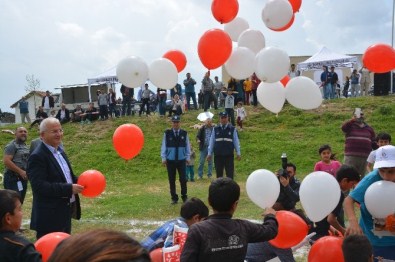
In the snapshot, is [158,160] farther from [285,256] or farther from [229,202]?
[229,202]

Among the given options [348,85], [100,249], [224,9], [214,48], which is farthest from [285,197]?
[348,85]

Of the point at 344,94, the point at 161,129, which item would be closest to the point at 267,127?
the point at 161,129

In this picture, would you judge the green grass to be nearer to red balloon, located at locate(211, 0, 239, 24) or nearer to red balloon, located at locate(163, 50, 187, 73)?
red balloon, located at locate(163, 50, 187, 73)

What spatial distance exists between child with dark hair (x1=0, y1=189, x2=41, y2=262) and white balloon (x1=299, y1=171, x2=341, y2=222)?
86.0 inches

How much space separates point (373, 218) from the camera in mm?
3492

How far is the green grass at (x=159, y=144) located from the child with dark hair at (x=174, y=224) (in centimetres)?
488

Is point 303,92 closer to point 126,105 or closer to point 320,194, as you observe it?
point 320,194

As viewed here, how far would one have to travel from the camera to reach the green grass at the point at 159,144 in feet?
32.7

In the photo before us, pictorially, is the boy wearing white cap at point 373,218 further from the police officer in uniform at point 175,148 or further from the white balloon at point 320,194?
the police officer in uniform at point 175,148

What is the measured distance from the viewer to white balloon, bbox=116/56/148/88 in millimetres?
5844

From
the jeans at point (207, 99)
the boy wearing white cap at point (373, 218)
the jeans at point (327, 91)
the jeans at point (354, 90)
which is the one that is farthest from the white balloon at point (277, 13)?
the jeans at point (354, 90)

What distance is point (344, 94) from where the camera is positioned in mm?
22219

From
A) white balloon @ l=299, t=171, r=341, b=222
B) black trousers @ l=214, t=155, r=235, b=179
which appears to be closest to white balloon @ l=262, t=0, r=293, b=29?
white balloon @ l=299, t=171, r=341, b=222

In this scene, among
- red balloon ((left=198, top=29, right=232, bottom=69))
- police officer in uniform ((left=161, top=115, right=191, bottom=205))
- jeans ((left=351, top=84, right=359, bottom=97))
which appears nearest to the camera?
red balloon ((left=198, top=29, right=232, bottom=69))
